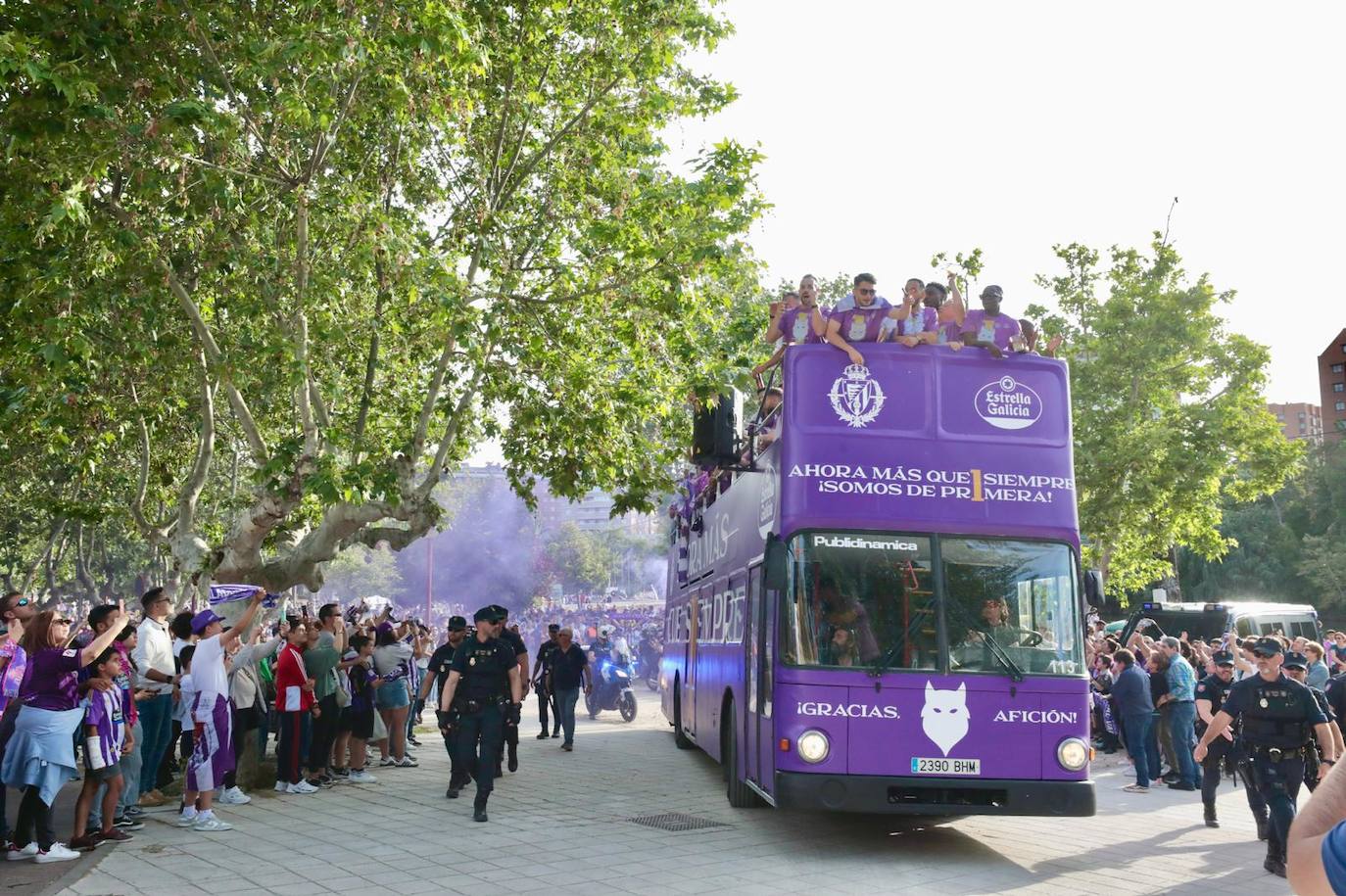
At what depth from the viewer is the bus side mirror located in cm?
898

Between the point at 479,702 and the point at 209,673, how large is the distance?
7.99 feet

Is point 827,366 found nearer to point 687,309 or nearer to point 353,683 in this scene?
point 687,309

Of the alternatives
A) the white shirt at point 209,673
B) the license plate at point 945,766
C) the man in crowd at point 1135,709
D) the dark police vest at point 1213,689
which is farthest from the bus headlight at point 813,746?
the man in crowd at point 1135,709

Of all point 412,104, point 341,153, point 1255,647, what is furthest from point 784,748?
Result: point 341,153

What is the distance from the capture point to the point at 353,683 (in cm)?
1414

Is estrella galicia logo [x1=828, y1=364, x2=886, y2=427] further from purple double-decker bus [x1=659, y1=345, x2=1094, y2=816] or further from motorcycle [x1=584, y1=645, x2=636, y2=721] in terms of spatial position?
motorcycle [x1=584, y1=645, x2=636, y2=721]

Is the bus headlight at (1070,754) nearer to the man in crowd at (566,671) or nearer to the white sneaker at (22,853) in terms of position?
the white sneaker at (22,853)

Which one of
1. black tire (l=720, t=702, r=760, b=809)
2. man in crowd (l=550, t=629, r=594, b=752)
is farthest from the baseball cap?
man in crowd (l=550, t=629, r=594, b=752)

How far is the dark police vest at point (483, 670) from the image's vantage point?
11.3m

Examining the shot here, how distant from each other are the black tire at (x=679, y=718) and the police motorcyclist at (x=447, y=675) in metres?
3.77

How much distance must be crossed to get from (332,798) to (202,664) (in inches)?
112

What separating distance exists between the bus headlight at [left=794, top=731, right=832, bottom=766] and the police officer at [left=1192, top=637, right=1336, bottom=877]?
3.23m

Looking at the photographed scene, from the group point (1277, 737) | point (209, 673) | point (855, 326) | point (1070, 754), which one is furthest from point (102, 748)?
point (1277, 737)

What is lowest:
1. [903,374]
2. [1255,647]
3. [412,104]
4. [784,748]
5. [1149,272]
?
[784,748]
